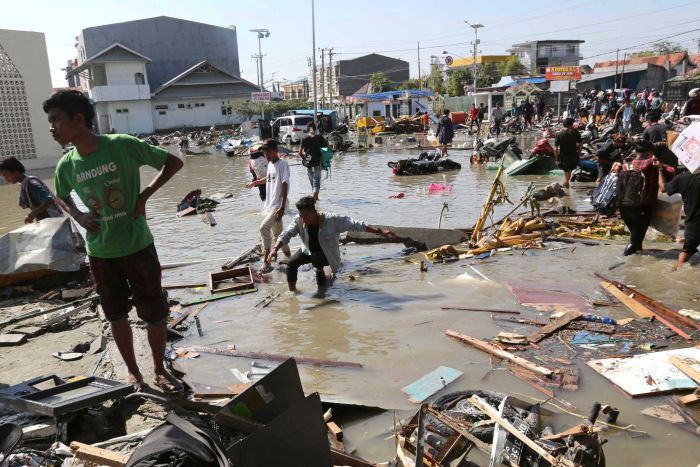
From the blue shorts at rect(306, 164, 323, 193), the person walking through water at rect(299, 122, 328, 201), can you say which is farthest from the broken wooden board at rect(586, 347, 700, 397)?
the blue shorts at rect(306, 164, 323, 193)

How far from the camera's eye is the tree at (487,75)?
63969 mm

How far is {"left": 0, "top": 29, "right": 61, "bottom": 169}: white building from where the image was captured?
21422 mm

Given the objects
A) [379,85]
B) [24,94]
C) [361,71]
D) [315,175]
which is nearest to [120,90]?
[379,85]

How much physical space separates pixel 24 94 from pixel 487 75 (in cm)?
5675

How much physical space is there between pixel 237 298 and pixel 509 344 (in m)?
3.49

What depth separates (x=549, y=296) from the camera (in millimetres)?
6312

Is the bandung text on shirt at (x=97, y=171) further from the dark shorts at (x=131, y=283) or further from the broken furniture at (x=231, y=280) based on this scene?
the broken furniture at (x=231, y=280)

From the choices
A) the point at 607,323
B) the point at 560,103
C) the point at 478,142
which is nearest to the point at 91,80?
the point at 560,103

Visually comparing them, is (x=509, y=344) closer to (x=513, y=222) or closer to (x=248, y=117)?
(x=513, y=222)

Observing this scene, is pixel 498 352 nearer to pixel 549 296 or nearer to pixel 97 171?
pixel 549 296

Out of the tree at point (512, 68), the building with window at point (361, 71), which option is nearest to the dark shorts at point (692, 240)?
the tree at point (512, 68)

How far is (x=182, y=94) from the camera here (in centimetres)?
5634

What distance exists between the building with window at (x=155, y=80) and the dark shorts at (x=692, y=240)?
2146 inches

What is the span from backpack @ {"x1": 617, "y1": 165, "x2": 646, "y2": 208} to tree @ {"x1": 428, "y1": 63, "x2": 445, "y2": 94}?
6615 centimetres
